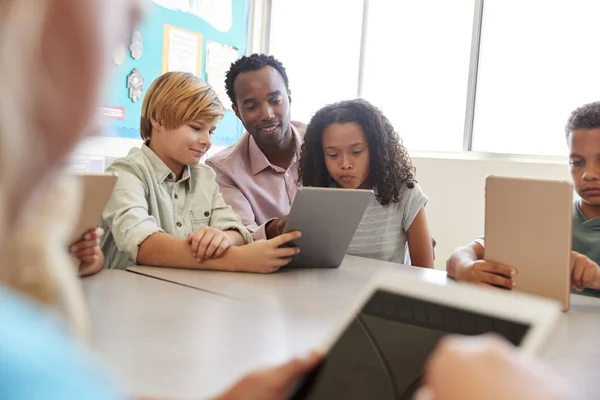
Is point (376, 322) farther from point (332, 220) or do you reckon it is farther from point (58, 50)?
point (332, 220)

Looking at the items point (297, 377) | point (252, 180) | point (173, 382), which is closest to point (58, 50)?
point (297, 377)

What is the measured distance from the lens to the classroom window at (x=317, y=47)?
389cm

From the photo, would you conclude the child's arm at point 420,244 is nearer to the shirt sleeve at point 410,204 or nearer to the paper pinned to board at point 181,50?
the shirt sleeve at point 410,204

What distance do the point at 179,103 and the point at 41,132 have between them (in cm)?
139

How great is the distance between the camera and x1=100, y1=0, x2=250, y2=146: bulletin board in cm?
294

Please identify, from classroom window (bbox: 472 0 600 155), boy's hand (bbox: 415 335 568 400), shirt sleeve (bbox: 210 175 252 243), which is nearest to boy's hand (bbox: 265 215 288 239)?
shirt sleeve (bbox: 210 175 252 243)

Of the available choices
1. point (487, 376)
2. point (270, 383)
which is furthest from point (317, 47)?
point (487, 376)

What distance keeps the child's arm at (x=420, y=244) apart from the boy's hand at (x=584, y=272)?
0.65m

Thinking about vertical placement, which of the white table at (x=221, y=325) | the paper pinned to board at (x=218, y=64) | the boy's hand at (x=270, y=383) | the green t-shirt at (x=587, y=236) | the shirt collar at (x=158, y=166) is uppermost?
the paper pinned to board at (x=218, y=64)

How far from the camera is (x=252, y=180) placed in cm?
216

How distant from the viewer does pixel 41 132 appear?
0.22 m

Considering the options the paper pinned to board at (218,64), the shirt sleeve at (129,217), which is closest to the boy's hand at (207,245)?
the shirt sleeve at (129,217)

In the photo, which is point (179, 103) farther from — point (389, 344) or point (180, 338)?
point (389, 344)

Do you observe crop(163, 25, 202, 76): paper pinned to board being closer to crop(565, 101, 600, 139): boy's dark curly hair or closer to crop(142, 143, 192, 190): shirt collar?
crop(142, 143, 192, 190): shirt collar
